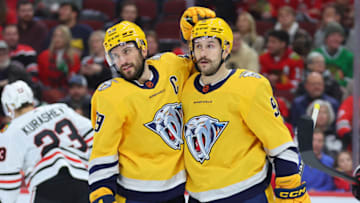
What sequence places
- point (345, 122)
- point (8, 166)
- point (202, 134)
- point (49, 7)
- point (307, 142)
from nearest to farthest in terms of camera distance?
point (202, 134)
point (307, 142)
point (8, 166)
point (345, 122)
point (49, 7)

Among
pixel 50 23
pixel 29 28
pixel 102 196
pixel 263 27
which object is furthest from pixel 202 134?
pixel 50 23

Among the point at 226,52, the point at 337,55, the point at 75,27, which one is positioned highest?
the point at 226,52

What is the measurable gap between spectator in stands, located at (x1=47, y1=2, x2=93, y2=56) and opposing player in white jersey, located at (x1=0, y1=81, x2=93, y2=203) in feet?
7.82

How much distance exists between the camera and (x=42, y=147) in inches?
119

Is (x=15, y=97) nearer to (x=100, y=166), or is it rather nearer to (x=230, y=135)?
(x=100, y=166)

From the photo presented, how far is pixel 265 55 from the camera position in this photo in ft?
17.1

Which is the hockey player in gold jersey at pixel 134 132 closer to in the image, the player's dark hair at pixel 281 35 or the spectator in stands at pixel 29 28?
the player's dark hair at pixel 281 35

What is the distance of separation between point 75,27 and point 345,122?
2.74 m

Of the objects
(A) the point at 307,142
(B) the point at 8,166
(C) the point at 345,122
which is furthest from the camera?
(C) the point at 345,122

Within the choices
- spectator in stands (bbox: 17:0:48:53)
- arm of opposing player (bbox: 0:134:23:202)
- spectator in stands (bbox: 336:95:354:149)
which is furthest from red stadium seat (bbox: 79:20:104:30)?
arm of opposing player (bbox: 0:134:23:202)

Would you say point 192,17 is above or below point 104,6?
above

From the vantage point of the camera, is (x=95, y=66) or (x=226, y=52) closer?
(x=226, y=52)

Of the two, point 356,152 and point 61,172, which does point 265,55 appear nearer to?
point 356,152

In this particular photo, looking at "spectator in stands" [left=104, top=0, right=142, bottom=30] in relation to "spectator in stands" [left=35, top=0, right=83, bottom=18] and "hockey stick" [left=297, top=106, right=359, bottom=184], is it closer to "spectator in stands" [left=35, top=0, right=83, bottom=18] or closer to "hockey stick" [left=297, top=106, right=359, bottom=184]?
"spectator in stands" [left=35, top=0, right=83, bottom=18]
